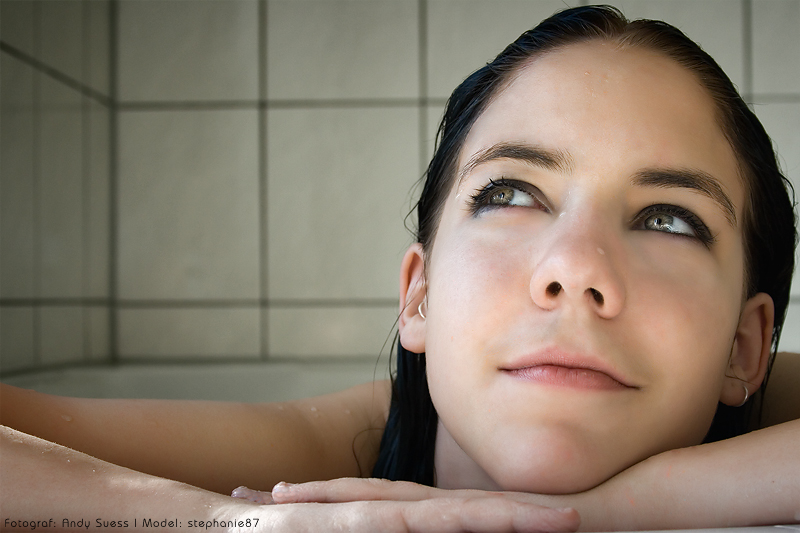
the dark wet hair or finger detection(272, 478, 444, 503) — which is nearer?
finger detection(272, 478, 444, 503)

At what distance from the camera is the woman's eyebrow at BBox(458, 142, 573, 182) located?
0.54 m

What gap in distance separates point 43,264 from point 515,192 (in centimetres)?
113

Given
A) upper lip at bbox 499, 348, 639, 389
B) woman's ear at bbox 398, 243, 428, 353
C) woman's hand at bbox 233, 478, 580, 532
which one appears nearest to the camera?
woman's hand at bbox 233, 478, 580, 532

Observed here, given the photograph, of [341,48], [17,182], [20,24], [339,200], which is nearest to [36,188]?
[17,182]

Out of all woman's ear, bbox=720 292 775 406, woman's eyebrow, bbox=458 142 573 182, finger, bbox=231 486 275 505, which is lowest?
finger, bbox=231 486 275 505

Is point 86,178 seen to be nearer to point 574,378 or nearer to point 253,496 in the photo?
point 253,496

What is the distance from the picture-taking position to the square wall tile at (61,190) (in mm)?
1323

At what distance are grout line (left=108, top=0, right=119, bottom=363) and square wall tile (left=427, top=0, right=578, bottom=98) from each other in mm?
821

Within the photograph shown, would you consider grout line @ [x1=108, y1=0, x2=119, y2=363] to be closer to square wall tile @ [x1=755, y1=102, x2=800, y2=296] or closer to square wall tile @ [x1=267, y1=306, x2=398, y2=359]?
square wall tile @ [x1=267, y1=306, x2=398, y2=359]

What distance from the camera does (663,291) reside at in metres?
0.50

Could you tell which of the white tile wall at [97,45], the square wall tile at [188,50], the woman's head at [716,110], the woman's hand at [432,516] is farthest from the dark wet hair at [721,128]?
the white tile wall at [97,45]

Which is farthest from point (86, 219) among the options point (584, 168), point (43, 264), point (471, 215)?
point (584, 168)

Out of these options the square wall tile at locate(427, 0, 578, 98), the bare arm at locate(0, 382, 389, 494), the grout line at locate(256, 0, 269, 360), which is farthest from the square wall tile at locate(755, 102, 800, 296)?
the bare arm at locate(0, 382, 389, 494)

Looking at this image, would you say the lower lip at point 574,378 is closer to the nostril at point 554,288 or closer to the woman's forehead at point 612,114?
the nostril at point 554,288
